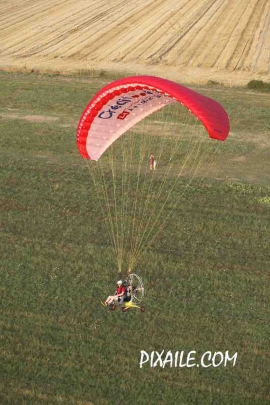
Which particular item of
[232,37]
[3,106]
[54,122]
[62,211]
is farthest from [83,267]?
[232,37]

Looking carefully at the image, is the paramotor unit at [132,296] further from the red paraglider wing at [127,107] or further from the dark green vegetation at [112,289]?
the red paraglider wing at [127,107]

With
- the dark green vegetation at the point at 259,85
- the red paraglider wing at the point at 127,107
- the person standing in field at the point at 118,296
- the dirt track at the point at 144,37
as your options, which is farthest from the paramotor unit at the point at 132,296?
the dirt track at the point at 144,37

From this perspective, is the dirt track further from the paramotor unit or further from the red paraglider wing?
the paramotor unit

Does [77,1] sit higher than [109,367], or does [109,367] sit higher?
[77,1]

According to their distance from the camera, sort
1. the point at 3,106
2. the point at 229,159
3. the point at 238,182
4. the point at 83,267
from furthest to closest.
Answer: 1. the point at 3,106
2. the point at 229,159
3. the point at 238,182
4. the point at 83,267

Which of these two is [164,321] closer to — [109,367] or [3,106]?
[109,367]
